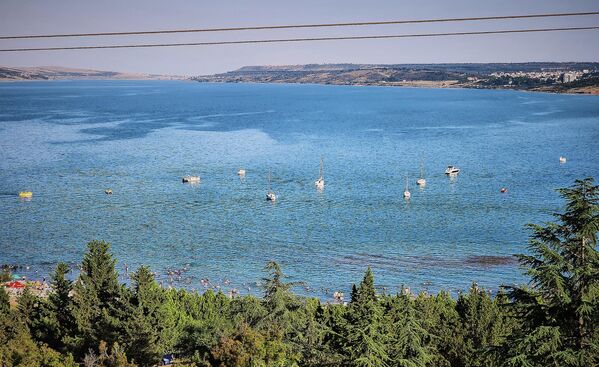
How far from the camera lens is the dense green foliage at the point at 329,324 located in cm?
1012

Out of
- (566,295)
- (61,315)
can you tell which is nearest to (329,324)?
(61,315)

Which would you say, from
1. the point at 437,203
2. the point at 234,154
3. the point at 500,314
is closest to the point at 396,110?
the point at 234,154

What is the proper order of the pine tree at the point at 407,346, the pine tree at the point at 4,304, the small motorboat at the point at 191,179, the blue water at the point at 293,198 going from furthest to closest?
the small motorboat at the point at 191,179, the blue water at the point at 293,198, the pine tree at the point at 4,304, the pine tree at the point at 407,346

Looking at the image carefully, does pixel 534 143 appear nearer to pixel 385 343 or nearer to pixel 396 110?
Answer: pixel 396 110

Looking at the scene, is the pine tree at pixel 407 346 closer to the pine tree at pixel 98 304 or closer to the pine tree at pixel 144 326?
the pine tree at pixel 144 326

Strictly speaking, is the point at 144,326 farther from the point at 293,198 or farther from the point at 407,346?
the point at 293,198

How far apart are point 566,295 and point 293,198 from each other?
165ft

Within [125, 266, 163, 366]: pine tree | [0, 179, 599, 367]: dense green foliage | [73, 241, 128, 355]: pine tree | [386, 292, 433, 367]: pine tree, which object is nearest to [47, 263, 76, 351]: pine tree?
[0, 179, 599, 367]: dense green foliage

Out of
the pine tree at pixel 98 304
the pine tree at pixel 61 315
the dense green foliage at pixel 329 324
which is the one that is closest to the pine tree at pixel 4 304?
the dense green foliage at pixel 329 324

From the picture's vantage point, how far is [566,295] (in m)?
9.95

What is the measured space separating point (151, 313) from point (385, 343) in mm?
8852

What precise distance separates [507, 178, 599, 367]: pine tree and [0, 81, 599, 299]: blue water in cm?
2486

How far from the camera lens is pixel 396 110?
162m

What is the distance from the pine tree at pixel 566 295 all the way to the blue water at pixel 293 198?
24.9 m
